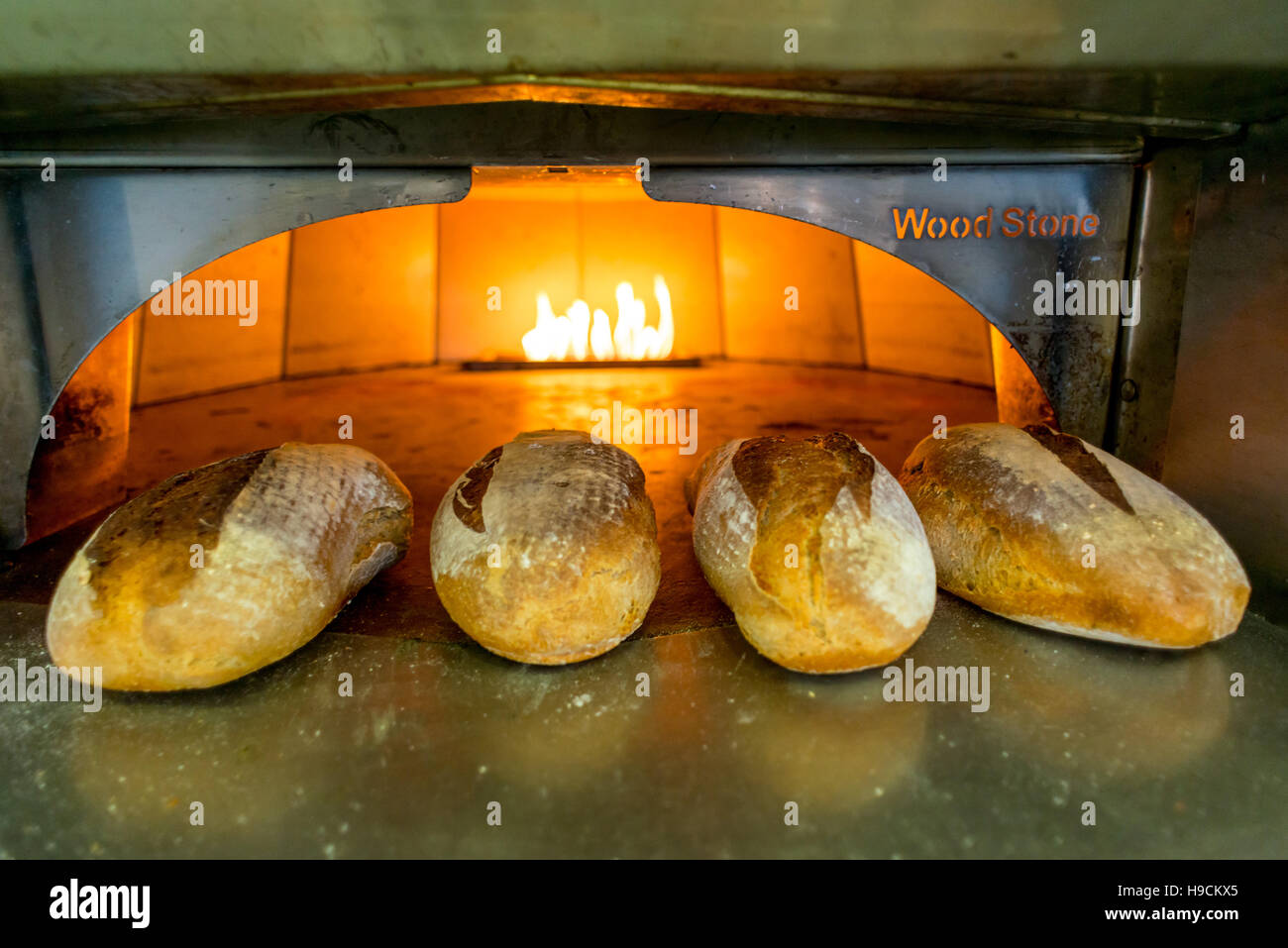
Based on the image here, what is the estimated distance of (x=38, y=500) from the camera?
5.31 ft

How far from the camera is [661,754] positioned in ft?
2.96

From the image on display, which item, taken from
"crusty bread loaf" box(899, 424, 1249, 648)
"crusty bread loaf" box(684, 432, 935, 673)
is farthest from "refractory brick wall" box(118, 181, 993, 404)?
"crusty bread loaf" box(684, 432, 935, 673)

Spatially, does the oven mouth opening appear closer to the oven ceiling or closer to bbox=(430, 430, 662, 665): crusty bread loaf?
bbox=(430, 430, 662, 665): crusty bread loaf

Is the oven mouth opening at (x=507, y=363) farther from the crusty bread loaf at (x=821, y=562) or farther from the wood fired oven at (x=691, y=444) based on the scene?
the crusty bread loaf at (x=821, y=562)

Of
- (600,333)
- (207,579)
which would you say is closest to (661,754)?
(207,579)

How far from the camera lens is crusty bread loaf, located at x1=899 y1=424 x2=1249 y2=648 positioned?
1.06 metres

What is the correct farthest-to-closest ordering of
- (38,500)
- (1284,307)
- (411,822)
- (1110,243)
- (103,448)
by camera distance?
(103,448) → (38,500) → (1110,243) → (1284,307) → (411,822)

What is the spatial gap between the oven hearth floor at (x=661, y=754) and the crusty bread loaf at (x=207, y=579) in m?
0.07

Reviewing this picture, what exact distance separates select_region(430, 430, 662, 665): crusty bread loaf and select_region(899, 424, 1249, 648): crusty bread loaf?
0.53 meters

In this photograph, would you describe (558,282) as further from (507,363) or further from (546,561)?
(546,561)

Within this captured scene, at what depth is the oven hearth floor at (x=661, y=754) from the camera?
77cm

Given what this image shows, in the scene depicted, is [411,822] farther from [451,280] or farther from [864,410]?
[451,280]

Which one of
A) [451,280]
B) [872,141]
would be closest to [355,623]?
[872,141]

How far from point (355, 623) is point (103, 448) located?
1.07 metres
